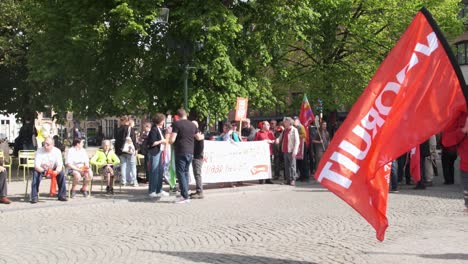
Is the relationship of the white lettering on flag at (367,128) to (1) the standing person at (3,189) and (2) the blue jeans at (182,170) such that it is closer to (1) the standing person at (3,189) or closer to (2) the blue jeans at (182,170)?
(2) the blue jeans at (182,170)

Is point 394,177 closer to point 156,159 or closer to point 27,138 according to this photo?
point 156,159

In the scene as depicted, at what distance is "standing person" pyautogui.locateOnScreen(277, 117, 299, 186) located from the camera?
621 inches

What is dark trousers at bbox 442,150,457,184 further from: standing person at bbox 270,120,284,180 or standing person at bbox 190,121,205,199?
standing person at bbox 190,121,205,199

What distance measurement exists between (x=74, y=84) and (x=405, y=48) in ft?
64.4

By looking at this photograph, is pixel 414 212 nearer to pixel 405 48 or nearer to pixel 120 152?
pixel 405 48

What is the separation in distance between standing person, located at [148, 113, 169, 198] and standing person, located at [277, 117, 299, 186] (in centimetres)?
396

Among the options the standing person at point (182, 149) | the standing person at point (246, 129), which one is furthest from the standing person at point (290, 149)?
the standing person at point (182, 149)

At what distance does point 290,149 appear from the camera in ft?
51.8

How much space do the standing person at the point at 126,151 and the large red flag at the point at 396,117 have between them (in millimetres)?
10555

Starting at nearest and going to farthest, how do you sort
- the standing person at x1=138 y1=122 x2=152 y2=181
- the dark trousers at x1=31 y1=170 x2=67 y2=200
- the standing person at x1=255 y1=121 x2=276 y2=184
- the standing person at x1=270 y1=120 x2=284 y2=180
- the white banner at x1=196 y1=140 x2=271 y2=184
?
1. the dark trousers at x1=31 y1=170 x2=67 y2=200
2. the white banner at x1=196 y1=140 x2=271 y2=184
3. the standing person at x1=138 y1=122 x2=152 y2=181
4. the standing person at x1=255 y1=121 x2=276 y2=184
5. the standing person at x1=270 y1=120 x2=284 y2=180

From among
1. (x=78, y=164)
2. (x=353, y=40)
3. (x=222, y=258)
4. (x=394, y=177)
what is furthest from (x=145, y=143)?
(x=353, y=40)

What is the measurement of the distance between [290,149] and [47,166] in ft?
21.5

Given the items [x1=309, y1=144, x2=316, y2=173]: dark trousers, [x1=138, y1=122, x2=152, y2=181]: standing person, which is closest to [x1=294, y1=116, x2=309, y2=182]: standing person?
[x1=309, y1=144, x2=316, y2=173]: dark trousers

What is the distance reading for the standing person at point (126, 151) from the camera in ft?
51.2
